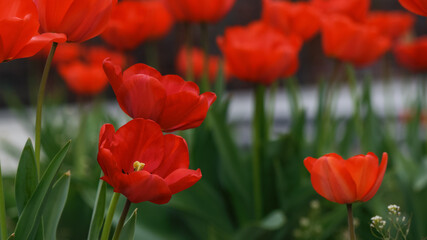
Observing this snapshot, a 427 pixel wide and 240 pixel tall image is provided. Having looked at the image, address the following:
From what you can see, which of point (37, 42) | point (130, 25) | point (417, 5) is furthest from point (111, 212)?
point (130, 25)

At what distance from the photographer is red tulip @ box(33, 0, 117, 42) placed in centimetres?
47

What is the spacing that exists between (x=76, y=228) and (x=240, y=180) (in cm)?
39

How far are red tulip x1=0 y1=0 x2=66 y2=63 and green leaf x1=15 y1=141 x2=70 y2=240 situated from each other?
0.28 feet

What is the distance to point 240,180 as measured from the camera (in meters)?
1.12

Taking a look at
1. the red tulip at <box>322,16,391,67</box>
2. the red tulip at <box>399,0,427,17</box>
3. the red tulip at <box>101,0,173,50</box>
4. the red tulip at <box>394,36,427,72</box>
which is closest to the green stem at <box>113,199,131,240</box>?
the red tulip at <box>399,0,427,17</box>

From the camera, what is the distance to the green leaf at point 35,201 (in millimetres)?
471

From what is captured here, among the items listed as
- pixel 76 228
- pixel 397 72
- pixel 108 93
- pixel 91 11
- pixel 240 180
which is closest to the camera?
pixel 91 11

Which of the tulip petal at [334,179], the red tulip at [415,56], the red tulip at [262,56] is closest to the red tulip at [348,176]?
the tulip petal at [334,179]

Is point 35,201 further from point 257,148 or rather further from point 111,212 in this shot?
point 257,148

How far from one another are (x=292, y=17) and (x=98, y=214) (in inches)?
30.5

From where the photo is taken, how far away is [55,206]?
0.53 metres

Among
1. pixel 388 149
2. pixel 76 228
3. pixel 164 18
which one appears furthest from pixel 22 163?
pixel 164 18

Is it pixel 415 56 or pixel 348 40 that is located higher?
pixel 348 40

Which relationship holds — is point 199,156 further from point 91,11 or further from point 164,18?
point 91,11
